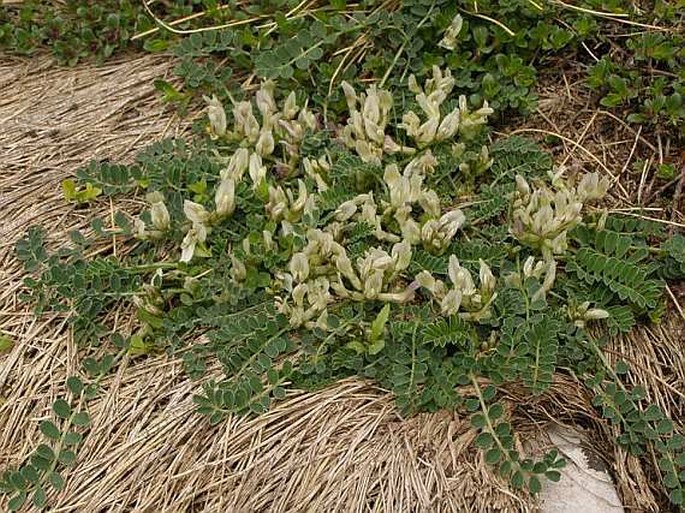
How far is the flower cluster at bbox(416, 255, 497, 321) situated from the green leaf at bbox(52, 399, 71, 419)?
0.77 meters

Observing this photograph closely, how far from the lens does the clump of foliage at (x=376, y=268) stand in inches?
73.5

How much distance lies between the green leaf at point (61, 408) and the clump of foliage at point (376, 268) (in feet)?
0.29

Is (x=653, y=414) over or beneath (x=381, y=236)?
beneath

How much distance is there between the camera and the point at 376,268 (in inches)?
75.4

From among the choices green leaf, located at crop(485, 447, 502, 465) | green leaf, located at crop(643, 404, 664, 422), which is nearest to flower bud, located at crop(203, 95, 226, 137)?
green leaf, located at crop(485, 447, 502, 465)

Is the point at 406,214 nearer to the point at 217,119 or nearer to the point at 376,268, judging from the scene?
the point at 376,268

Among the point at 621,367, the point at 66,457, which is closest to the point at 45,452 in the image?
the point at 66,457

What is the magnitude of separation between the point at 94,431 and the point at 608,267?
1.13 meters

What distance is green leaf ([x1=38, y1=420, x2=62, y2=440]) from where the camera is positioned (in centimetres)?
185

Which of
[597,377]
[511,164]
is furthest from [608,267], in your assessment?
[511,164]

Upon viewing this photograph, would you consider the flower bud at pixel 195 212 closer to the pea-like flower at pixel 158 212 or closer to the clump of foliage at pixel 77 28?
the pea-like flower at pixel 158 212

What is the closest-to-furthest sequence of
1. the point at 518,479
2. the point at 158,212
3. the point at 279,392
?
the point at 518,479, the point at 279,392, the point at 158,212

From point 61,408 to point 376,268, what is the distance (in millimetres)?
707

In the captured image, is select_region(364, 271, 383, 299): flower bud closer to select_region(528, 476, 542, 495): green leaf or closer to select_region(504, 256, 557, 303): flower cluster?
select_region(504, 256, 557, 303): flower cluster
